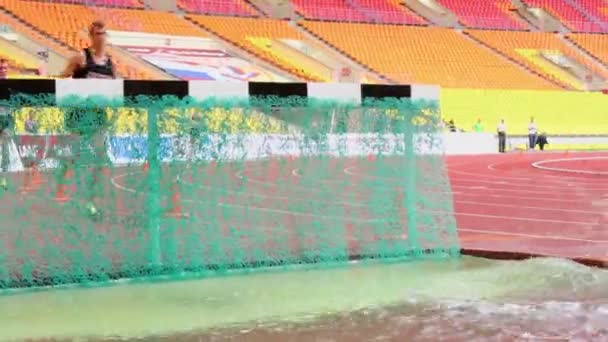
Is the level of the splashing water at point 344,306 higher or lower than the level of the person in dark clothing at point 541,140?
lower

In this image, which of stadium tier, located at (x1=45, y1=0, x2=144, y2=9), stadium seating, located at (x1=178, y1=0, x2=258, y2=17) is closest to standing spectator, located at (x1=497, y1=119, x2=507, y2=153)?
stadium seating, located at (x1=178, y1=0, x2=258, y2=17)

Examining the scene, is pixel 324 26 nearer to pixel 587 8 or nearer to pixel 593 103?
pixel 593 103

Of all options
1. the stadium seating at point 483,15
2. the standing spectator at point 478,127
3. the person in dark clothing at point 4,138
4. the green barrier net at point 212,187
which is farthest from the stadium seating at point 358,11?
the person in dark clothing at point 4,138

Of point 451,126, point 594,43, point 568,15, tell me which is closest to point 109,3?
point 451,126

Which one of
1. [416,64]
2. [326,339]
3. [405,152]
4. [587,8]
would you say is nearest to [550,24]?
[587,8]

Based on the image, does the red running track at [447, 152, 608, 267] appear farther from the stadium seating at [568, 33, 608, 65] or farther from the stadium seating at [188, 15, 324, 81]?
the stadium seating at [568, 33, 608, 65]

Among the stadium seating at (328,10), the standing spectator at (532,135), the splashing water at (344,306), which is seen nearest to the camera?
the splashing water at (344,306)

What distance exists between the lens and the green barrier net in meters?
5.20

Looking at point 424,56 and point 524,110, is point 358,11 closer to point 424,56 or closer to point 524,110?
point 424,56

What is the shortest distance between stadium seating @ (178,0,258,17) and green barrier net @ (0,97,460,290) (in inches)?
1158

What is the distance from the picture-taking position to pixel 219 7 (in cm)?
3569

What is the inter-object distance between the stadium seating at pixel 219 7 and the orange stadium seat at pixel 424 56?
8.01 feet

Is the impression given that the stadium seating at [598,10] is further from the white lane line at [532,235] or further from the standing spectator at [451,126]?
the white lane line at [532,235]

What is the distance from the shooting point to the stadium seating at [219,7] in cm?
3488
